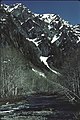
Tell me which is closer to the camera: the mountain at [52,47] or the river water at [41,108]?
the mountain at [52,47]

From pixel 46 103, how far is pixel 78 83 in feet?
15.5

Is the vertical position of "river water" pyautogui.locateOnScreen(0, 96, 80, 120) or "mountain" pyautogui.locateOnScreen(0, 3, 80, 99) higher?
"mountain" pyautogui.locateOnScreen(0, 3, 80, 99)

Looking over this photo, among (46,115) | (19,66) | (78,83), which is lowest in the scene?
(46,115)

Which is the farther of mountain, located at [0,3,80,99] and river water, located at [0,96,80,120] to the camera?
river water, located at [0,96,80,120]

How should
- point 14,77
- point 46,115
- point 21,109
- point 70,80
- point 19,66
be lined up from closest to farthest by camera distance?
point 70,80, point 46,115, point 21,109, point 14,77, point 19,66

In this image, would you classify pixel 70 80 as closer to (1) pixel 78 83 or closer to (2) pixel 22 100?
(1) pixel 78 83

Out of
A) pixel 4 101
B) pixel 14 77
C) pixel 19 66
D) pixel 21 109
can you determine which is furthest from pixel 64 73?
pixel 19 66

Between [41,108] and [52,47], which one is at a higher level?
[52,47]

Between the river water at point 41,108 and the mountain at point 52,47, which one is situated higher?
the mountain at point 52,47

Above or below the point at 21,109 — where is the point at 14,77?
above

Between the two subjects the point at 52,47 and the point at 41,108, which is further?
the point at 52,47

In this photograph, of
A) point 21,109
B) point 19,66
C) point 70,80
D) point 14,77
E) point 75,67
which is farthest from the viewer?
point 19,66

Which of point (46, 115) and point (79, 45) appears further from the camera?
point (46, 115)

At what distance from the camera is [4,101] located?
5641 mm
